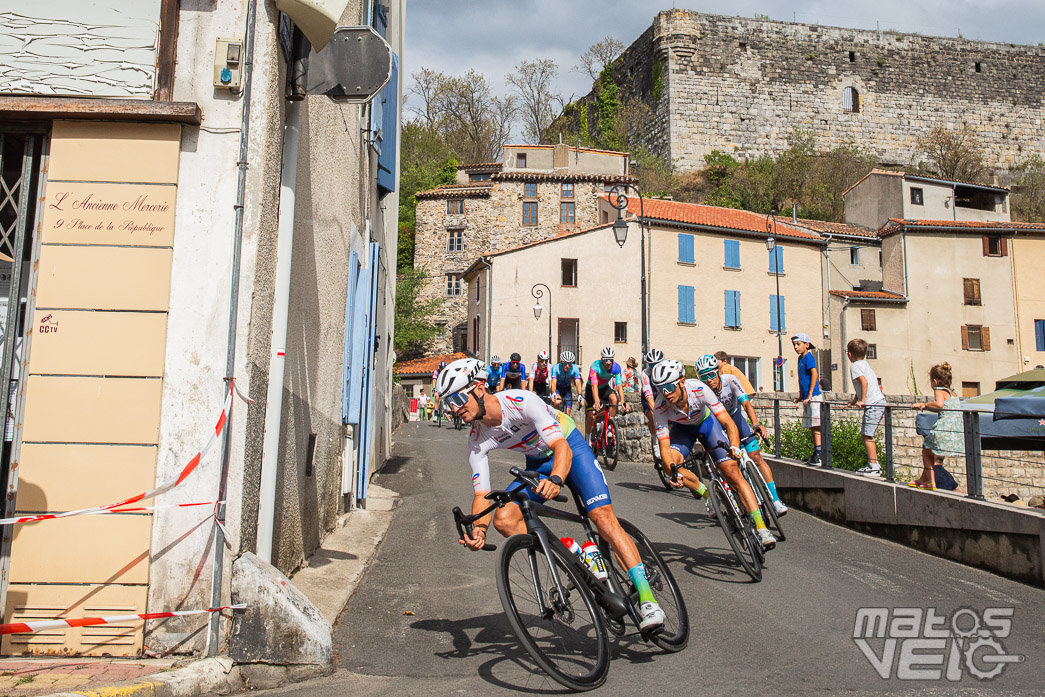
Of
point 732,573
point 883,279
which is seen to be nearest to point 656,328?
point 883,279

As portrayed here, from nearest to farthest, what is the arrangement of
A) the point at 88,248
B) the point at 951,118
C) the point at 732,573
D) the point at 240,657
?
the point at 240,657, the point at 88,248, the point at 732,573, the point at 951,118

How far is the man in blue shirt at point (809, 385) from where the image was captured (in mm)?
10719

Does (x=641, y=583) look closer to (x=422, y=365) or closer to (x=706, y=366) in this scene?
(x=706, y=366)

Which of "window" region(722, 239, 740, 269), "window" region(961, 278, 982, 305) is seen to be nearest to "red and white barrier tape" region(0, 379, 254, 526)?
"window" region(722, 239, 740, 269)

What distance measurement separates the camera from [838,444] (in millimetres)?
12938

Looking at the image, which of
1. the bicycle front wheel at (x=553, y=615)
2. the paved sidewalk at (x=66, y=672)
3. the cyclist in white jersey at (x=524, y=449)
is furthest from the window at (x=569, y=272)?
the paved sidewalk at (x=66, y=672)

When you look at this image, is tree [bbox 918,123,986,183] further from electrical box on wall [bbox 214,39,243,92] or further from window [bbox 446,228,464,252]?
electrical box on wall [bbox 214,39,243,92]

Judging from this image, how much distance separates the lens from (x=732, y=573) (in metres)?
7.00

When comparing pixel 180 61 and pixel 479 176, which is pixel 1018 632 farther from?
pixel 479 176

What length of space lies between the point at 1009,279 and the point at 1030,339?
11.3 feet

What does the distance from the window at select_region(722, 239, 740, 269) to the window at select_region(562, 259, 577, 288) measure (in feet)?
25.5

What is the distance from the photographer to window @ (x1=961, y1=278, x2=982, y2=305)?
43.7 m

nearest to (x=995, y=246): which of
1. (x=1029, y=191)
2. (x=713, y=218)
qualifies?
(x=713, y=218)

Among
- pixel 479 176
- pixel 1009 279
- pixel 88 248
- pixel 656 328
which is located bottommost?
pixel 88 248
